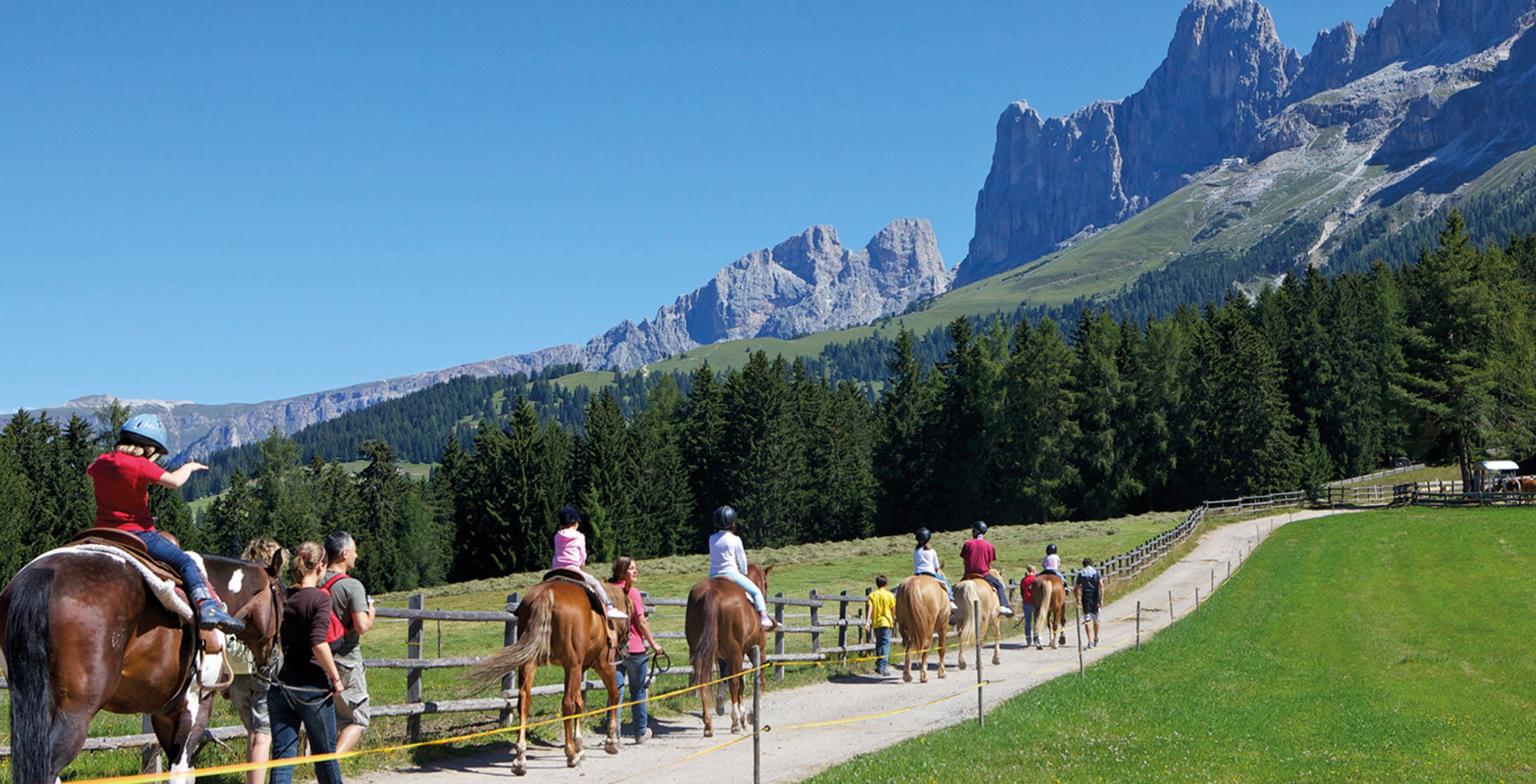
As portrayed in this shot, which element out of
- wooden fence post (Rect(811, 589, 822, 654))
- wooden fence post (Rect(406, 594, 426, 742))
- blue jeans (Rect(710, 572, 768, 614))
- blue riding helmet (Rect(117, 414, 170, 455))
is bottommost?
wooden fence post (Rect(811, 589, 822, 654))

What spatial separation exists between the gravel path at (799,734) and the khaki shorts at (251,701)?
5.85 feet

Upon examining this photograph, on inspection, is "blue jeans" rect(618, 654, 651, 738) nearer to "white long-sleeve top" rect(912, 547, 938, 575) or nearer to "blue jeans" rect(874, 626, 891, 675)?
"blue jeans" rect(874, 626, 891, 675)

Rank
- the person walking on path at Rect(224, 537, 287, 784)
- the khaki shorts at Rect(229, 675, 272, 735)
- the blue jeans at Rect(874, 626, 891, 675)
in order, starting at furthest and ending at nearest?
the blue jeans at Rect(874, 626, 891, 675) → the khaki shorts at Rect(229, 675, 272, 735) → the person walking on path at Rect(224, 537, 287, 784)

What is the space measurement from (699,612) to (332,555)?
5915 millimetres

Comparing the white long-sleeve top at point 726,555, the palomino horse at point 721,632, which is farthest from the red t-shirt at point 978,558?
the palomino horse at point 721,632

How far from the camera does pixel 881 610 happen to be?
70.0ft

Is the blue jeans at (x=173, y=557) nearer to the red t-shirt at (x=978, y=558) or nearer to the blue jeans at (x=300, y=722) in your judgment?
the blue jeans at (x=300, y=722)

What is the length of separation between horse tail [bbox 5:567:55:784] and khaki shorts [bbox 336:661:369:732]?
3022 mm

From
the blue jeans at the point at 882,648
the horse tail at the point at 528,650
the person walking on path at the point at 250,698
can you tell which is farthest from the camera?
the blue jeans at the point at 882,648

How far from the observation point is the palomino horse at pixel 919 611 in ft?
67.4

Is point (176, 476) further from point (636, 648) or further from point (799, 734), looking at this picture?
point (799, 734)

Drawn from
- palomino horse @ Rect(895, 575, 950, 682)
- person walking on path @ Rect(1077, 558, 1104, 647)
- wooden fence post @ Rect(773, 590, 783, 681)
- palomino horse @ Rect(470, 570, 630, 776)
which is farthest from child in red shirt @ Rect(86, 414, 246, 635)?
person walking on path @ Rect(1077, 558, 1104, 647)

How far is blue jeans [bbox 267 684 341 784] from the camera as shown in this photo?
30.3 feet

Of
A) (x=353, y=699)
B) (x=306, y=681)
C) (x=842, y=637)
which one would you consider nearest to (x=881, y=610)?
(x=842, y=637)
